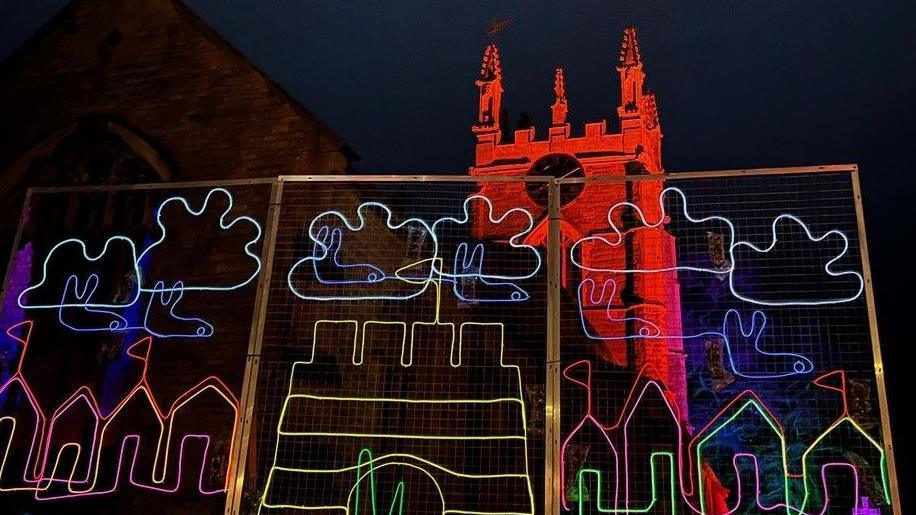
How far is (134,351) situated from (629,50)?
20.5m

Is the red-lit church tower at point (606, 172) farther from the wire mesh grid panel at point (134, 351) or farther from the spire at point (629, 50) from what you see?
the wire mesh grid panel at point (134, 351)

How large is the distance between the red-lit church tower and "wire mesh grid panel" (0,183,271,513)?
9.93 metres

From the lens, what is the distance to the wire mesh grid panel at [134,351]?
819cm

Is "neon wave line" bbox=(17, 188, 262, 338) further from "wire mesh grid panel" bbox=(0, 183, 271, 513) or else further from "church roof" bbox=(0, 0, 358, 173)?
"church roof" bbox=(0, 0, 358, 173)

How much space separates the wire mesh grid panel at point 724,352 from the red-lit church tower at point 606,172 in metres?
0.13

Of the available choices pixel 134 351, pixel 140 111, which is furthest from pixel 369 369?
pixel 140 111

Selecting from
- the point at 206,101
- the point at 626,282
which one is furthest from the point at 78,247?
the point at 626,282

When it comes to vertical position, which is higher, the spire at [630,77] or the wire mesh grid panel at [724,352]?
the spire at [630,77]

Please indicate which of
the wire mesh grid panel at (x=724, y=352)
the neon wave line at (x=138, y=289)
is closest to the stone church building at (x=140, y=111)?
the neon wave line at (x=138, y=289)

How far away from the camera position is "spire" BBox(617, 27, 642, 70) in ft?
81.7

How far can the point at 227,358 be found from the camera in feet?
28.0

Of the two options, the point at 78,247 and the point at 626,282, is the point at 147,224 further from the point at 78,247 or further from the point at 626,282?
the point at 626,282

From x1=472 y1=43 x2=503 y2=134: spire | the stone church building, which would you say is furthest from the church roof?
x1=472 y1=43 x2=503 y2=134: spire

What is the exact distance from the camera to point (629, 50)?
83.0ft
